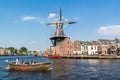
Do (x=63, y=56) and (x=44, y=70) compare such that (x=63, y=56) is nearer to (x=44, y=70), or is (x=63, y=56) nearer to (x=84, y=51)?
(x=84, y=51)

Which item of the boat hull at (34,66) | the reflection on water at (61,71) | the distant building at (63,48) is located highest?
the distant building at (63,48)

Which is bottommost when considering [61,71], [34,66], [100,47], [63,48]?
[61,71]

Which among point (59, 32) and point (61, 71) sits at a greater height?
point (59, 32)

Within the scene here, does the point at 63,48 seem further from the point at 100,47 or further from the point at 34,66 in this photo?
the point at 34,66

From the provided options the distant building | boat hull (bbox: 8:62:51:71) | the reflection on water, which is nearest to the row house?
the distant building

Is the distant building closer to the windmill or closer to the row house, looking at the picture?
the windmill

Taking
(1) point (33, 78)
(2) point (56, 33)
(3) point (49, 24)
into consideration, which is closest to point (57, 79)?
(1) point (33, 78)

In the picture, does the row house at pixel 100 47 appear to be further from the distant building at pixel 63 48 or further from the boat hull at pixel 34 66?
the boat hull at pixel 34 66

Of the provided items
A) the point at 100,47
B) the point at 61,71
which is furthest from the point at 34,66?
the point at 100,47

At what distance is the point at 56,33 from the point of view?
539ft

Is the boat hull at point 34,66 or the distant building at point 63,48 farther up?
the distant building at point 63,48

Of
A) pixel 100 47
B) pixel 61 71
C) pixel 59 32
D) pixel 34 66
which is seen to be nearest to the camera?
pixel 34 66

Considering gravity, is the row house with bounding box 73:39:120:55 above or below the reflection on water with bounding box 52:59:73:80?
above

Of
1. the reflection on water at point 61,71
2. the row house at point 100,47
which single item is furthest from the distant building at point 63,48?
the reflection on water at point 61,71
